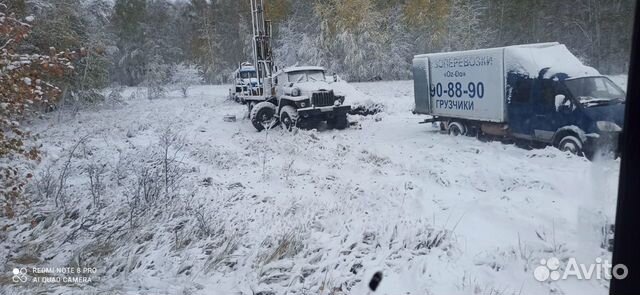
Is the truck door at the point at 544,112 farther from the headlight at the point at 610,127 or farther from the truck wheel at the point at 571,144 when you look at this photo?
the headlight at the point at 610,127

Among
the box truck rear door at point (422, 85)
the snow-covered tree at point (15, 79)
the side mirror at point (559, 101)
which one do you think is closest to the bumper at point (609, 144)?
the side mirror at point (559, 101)

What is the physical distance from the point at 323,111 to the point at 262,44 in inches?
154

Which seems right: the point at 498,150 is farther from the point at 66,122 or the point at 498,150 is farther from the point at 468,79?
the point at 66,122

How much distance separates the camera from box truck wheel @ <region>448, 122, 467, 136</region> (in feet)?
37.1

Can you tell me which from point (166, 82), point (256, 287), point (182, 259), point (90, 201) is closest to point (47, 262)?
point (182, 259)

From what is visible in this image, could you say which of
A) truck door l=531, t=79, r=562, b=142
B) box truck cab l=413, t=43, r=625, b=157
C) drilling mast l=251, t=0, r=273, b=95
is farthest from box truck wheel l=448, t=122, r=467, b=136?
drilling mast l=251, t=0, r=273, b=95

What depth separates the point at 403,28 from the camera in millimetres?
20656

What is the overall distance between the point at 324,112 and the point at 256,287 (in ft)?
32.1

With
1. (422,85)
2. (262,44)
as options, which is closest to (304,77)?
(262,44)

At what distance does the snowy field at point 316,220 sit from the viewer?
149 inches

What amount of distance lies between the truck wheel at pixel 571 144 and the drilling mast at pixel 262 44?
374 inches

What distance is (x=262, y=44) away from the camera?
15.3 meters

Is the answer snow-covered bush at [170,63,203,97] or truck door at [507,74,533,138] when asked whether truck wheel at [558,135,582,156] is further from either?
snow-covered bush at [170,63,203,97]

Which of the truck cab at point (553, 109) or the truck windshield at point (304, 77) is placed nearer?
the truck cab at point (553, 109)
